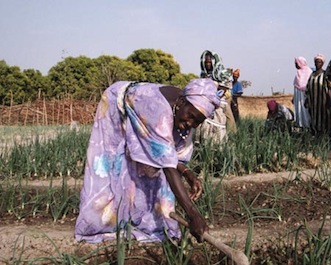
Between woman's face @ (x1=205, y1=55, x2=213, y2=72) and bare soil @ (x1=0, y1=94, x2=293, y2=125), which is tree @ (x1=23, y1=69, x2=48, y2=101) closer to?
bare soil @ (x1=0, y1=94, x2=293, y2=125)

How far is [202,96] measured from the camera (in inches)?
79.4

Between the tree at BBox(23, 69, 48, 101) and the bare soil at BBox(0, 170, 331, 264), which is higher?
the tree at BBox(23, 69, 48, 101)

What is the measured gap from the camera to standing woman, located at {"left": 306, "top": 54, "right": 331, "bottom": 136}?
587 centimetres

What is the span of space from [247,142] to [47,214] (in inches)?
89.6

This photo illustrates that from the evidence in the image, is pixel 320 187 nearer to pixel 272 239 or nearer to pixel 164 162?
pixel 272 239

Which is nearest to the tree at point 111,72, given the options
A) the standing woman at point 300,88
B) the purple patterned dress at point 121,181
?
the standing woman at point 300,88

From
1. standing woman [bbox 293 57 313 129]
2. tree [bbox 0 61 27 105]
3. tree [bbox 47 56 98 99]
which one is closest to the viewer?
standing woman [bbox 293 57 313 129]

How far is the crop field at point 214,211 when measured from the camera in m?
2.19

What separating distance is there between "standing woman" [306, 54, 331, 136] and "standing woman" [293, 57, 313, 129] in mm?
980

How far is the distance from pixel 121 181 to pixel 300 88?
5590mm

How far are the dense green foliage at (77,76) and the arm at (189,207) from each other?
13.9 metres

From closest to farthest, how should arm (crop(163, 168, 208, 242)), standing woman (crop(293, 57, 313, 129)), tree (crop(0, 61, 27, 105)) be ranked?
arm (crop(163, 168, 208, 242)) < standing woman (crop(293, 57, 313, 129)) < tree (crop(0, 61, 27, 105))

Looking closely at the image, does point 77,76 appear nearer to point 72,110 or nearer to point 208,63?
point 72,110

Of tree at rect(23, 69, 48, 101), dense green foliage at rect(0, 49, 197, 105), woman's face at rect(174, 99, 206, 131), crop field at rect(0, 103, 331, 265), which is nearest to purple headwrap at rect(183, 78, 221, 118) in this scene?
woman's face at rect(174, 99, 206, 131)
